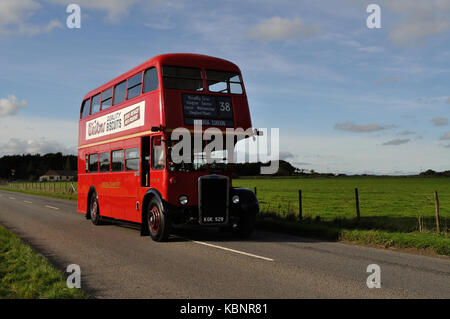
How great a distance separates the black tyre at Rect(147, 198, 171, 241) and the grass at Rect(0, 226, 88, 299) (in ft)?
9.77

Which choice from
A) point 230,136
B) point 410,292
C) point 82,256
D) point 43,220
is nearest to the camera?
point 410,292

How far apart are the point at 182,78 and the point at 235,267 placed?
17.6 ft

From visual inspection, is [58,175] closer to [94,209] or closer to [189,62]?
[94,209]

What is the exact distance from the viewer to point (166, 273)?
7.20m

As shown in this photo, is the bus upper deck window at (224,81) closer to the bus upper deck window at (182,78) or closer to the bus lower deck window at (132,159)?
the bus upper deck window at (182,78)

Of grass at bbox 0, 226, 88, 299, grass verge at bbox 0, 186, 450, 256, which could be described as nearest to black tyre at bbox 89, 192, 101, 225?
grass verge at bbox 0, 186, 450, 256

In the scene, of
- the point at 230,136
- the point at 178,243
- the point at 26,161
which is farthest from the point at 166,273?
the point at 26,161

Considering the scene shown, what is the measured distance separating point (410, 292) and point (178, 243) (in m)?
5.90

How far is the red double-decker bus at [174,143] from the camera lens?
10.8 m

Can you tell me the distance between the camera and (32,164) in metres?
178

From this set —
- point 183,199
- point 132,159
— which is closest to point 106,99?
point 132,159

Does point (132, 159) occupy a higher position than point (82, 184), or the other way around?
point (132, 159)

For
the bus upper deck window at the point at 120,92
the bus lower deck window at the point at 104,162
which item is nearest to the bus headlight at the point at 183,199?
the bus upper deck window at the point at 120,92
